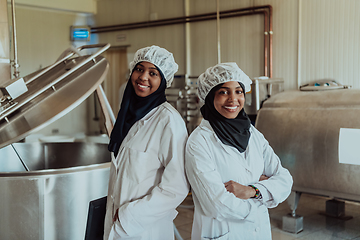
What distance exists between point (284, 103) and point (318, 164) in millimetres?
709

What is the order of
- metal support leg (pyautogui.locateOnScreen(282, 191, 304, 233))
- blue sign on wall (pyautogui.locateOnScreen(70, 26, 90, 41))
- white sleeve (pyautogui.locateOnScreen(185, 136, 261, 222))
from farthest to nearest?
blue sign on wall (pyautogui.locateOnScreen(70, 26, 90, 41)) → metal support leg (pyautogui.locateOnScreen(282, 191, 304, 233)) → white sleeve (pyautogui.locateOnScreen(185, 136, 261, 222))

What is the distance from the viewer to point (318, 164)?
337cm

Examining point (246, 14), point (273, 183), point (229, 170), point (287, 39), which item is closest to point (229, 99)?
point (229, 170)

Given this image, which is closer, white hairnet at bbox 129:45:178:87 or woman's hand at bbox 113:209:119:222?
woman's hand at bbox 113:209:119:222

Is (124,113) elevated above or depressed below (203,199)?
above

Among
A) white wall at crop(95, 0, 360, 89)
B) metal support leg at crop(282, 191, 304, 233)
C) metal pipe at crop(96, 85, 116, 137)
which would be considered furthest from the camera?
white wall at crop(95, 0, 360, 89)

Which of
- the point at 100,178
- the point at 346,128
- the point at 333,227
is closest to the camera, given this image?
the point at 100,178

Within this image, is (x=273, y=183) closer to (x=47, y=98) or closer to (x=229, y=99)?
(x=229, y=99)

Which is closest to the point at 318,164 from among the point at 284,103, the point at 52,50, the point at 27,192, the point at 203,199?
the point at 284,103

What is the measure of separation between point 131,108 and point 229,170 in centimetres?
51

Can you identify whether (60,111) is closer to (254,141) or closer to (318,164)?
(254,141)

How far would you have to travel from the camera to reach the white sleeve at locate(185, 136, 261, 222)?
146 centimetres

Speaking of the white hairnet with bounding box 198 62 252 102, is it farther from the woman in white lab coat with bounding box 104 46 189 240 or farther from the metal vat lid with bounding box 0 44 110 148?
the metal vat lid with bounding box 0 44 110 148

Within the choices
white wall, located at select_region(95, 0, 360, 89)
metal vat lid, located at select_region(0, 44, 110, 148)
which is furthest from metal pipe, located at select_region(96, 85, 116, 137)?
white wall, located at select_region(95, 0, 360, 89)
